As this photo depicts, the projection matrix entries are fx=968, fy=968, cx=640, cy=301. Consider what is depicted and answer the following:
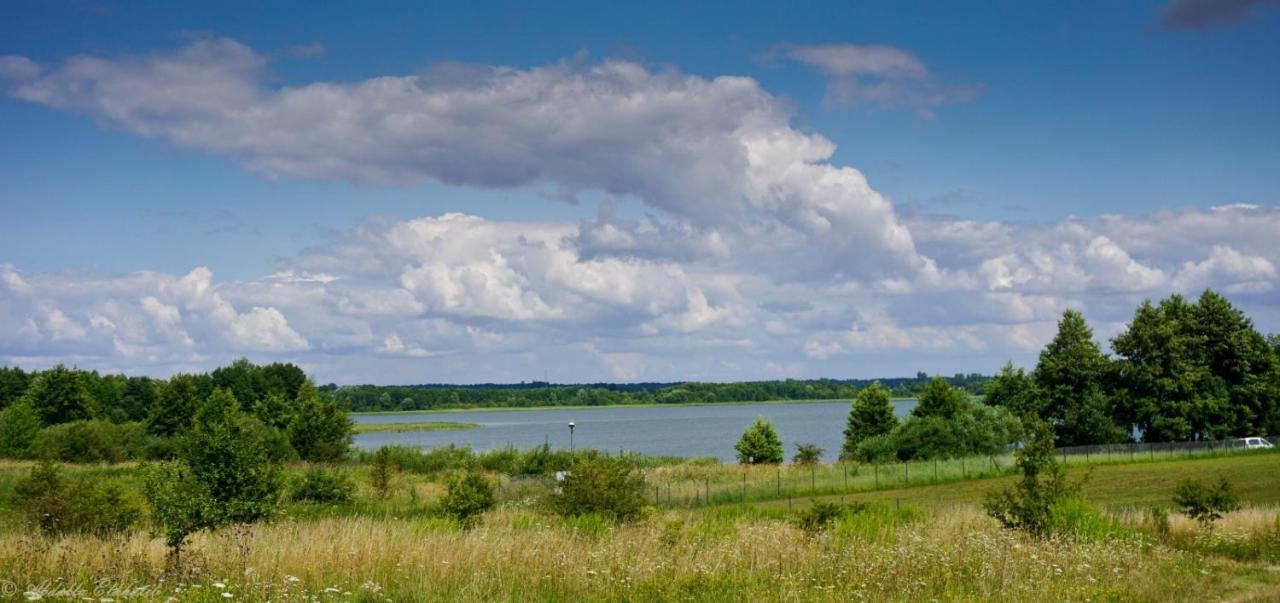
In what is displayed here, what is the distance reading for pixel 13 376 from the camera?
124 m

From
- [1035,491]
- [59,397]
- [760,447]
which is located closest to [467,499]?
[1035,491]

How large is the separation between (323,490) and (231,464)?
19420 millimetres

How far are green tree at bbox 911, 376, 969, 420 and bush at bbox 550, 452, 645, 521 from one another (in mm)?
50003

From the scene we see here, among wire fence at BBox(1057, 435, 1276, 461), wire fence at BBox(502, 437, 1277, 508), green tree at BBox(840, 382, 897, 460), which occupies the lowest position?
wire fence at BBox(502, 437, 1277, 508)

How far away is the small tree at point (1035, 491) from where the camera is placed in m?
16.1

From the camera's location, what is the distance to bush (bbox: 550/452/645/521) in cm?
1950

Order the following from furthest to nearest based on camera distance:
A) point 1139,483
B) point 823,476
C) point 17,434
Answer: point 17,434 < point 823,476 < point 1139,483

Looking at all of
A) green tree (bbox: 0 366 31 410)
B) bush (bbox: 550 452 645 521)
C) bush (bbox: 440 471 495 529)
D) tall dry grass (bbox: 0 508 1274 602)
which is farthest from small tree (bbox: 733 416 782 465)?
green tree (bbox: 0 366 31 410)

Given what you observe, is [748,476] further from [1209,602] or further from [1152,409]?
[1209,602]

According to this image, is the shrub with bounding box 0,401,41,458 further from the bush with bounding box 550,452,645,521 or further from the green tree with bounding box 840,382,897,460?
the bush with bounding box 550,452,645,521

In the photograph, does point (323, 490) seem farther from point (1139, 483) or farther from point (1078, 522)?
point (1139, 483)

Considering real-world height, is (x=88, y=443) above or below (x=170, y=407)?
below

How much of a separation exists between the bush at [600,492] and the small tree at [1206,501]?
10569 millimetres

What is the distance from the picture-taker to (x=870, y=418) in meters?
71.4
